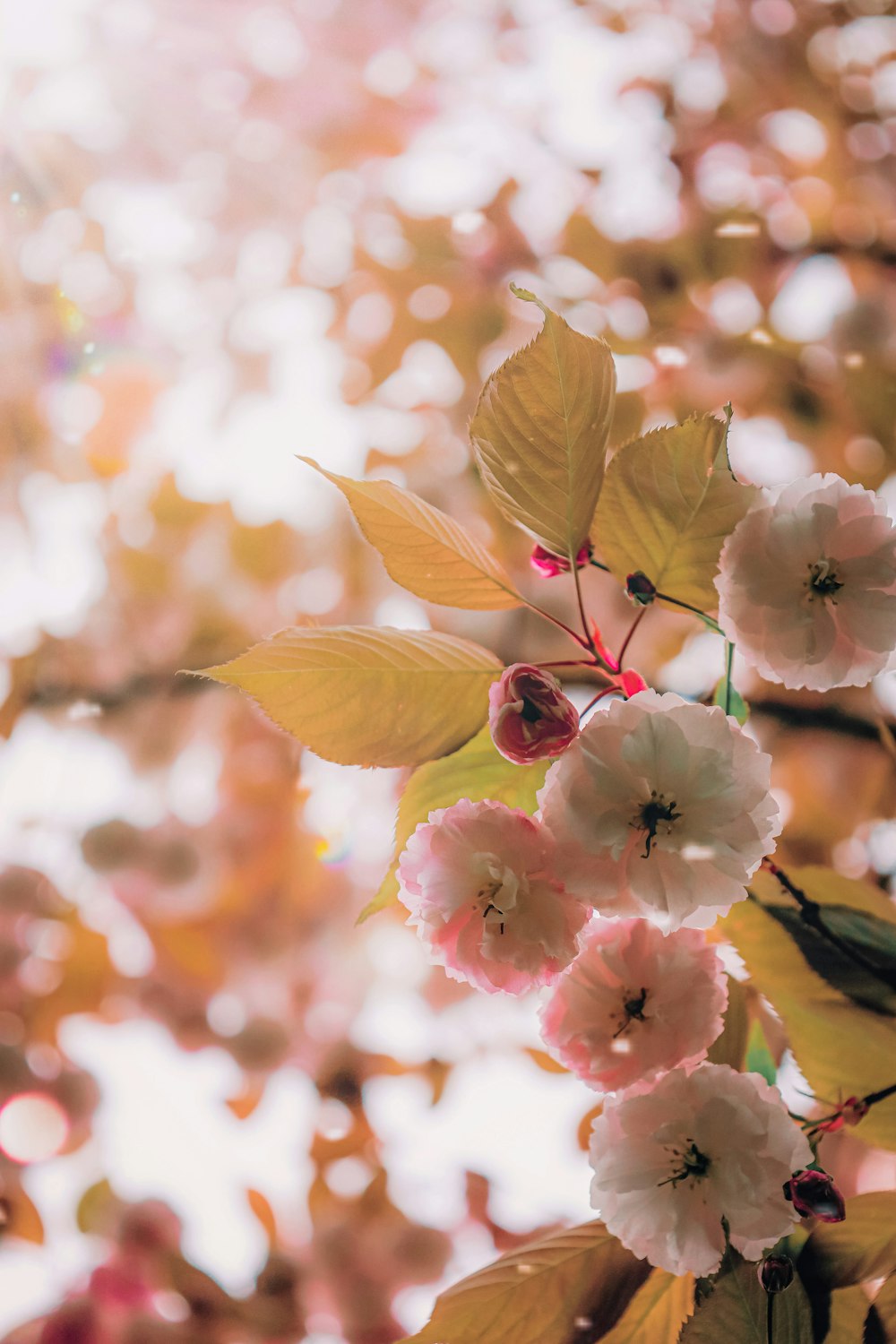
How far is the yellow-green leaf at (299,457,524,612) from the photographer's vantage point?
9.4 inches

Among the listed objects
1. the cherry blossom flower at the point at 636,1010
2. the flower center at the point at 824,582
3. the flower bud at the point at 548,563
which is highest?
the flower center at the point at 824,582

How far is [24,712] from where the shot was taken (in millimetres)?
778

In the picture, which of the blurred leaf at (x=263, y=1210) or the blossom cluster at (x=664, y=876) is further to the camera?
the blurred leaf at (x=263, y=1210)

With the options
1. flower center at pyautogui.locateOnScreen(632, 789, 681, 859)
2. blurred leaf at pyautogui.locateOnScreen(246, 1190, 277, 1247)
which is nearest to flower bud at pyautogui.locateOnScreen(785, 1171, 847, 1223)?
flower center at pyautogui.locateOnScreen(632, 789, 681, 859)

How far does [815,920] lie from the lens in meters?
0.27

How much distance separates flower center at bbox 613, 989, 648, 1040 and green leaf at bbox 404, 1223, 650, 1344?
0.09 metres

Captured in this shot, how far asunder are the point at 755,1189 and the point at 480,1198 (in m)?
0.71

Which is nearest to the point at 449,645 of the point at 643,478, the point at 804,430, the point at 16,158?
A: the point at 643,478

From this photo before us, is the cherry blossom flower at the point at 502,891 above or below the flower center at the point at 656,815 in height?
below

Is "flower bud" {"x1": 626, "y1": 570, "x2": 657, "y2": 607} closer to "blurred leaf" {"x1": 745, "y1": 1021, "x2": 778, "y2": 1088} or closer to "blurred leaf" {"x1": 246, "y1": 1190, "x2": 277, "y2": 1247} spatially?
"blurred leaf" {"x1": 745, "y1": 1021, "x2": 778, "y2": 1088}

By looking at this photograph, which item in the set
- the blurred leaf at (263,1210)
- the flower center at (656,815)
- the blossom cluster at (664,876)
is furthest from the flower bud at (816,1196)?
the blurred leaf at (263,1210)

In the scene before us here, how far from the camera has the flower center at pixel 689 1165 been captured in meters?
0.23

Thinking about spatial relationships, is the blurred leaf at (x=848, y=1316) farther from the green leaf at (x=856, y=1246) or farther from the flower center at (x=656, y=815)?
the flower center at (x=656, y=815)

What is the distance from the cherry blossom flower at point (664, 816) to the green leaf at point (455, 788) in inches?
1.8
